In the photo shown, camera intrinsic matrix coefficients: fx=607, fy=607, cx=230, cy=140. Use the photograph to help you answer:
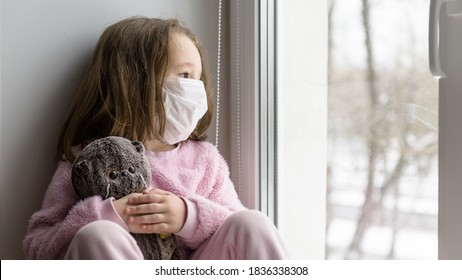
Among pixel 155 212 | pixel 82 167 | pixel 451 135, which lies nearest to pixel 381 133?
pixel 451 135

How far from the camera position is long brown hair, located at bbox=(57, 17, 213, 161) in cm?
122

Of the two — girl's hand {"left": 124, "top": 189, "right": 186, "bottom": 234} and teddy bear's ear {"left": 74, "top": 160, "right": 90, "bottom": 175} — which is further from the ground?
teddy bear's ear {"left": 74, "top": 160, "right": 90, "bottom": 175}

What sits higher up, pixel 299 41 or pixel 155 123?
pixel 299 41

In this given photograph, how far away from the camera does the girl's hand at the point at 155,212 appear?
1.11 metres

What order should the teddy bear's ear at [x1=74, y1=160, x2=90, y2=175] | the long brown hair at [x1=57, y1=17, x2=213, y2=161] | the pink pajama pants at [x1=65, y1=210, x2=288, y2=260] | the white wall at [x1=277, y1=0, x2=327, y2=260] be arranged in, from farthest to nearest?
1. the white wall at [x1=277, y1=0, x2=327, y2=260]
2. the long brown hair at [x1=57, y1=17, x2=213, y2=161]
3. the teddy bear's ear at [x1=74, y1=160, x2=90, y2=175]
4. the pink pajama pants at [x1=65, y1=210, x2=288, y2=260]

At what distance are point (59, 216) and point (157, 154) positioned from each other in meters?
0.24

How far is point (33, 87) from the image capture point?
1217 millimetres

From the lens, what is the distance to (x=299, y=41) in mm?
1429

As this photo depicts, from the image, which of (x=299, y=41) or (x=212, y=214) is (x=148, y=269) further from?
(x=299, y=41)

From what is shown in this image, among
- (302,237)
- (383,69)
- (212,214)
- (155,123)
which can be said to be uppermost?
(383,69)

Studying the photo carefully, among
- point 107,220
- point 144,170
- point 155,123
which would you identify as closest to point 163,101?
point 155,123

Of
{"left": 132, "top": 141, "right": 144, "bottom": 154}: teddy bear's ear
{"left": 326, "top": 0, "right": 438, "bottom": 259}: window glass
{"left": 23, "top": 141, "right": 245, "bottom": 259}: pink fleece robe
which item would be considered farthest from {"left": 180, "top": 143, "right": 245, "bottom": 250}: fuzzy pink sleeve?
{"left": 326, "top": 0, "right": 438, "bottom": 259}: window glass

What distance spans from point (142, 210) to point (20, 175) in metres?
0.28

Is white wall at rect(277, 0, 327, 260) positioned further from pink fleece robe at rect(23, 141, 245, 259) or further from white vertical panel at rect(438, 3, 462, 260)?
white vertical panel at rect(438, 3, 462, 260)
